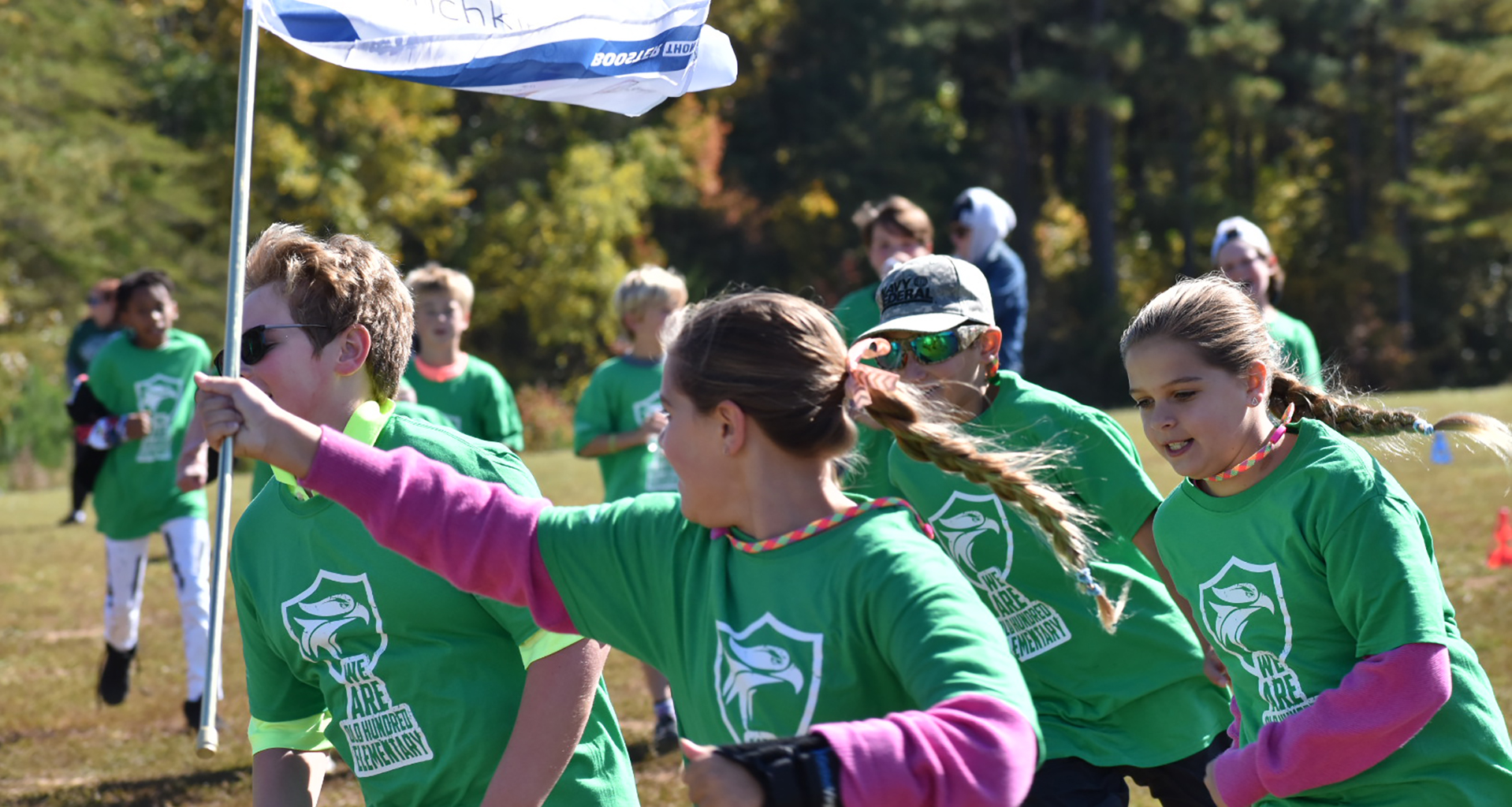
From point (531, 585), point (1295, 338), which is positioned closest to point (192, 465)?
point (531, 585)

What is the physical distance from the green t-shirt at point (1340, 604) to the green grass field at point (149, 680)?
417 mm

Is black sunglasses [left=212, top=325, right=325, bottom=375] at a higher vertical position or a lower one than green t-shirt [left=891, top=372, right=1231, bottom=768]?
higher

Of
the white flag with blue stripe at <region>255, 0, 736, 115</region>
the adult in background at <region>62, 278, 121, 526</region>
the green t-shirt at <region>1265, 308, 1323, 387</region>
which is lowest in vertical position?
the adult in background at <region>62, 278, 121, 526</region>

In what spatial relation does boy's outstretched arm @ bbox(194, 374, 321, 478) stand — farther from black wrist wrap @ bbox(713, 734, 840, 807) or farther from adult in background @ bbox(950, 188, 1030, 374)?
adult in background @ bbox(950, 188, 1030, 374)

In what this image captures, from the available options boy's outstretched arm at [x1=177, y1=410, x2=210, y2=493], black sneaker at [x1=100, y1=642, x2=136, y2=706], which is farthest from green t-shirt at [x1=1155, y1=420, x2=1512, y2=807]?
black sneaker at [x1=100, y1=642, x2=136, y2=706]

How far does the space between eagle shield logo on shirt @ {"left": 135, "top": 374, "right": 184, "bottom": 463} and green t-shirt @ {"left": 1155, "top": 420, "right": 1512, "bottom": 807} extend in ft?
21.8

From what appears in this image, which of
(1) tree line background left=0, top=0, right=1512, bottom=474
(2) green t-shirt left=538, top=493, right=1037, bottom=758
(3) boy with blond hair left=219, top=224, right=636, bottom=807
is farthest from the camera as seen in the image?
(1) tree line background left=0, top=0, right=1512, bottom=474

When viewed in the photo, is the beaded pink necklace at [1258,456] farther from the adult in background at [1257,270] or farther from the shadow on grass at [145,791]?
the shadow on grass at [145,791]

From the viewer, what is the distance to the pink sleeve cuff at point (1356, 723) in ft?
9.32

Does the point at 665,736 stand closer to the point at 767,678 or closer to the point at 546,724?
the point at 546,724

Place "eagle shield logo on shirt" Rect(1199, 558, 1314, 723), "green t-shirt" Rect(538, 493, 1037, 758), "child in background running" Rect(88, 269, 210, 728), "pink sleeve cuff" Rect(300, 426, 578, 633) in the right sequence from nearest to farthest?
"green t-shirt" Rect(538, 493, 1037, 758)
"pink sleeve cuff" Rect(300, 426, 578, 633)
"eagle shield logo on shirt" Rect(1199, 558, 1314, 723)
"child in background running" Rect(88, 269, 210, 728)

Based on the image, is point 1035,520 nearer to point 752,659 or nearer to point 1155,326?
point 752,659

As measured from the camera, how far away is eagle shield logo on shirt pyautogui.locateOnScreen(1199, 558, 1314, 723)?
3.12 metres

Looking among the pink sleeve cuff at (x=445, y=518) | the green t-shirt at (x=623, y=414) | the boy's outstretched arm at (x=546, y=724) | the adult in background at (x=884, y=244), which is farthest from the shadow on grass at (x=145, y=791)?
the pink sleeve cuff at (x=445, y=518)
